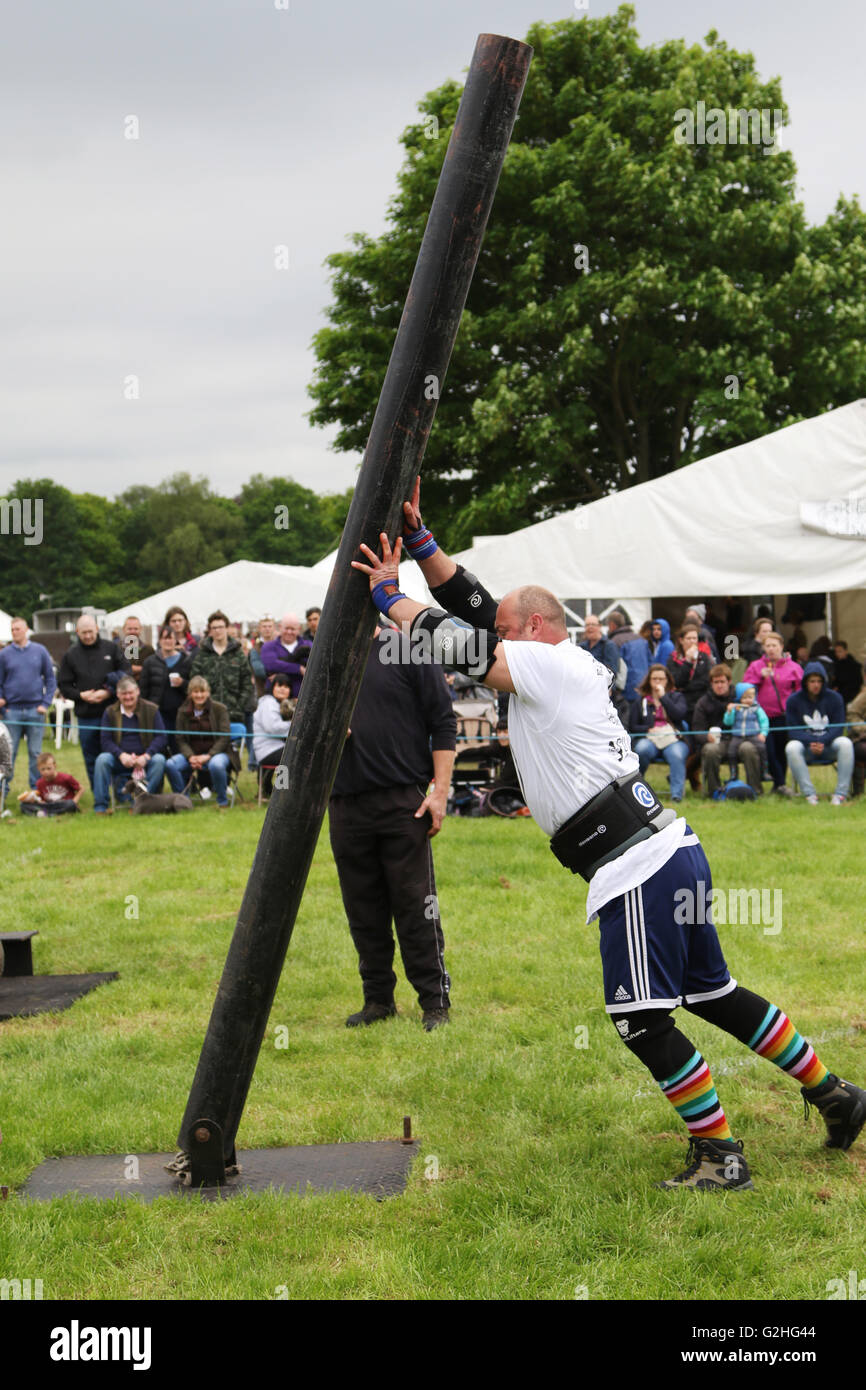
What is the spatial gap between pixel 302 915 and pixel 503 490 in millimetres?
17067

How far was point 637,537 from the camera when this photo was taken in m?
15.6

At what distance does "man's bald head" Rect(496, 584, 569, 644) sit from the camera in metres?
4.12

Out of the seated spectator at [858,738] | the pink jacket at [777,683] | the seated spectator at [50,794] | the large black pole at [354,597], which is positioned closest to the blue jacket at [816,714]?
the seated spectator at [858,738]

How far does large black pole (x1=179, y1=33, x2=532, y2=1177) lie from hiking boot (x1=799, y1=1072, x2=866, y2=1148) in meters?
1.87

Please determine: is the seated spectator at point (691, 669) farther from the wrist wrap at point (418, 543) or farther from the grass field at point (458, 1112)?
the wrist wrap at point (418, 543)

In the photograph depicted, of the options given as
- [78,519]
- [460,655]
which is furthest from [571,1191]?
[78,519]

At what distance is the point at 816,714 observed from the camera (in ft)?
43.1

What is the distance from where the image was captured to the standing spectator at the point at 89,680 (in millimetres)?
13836

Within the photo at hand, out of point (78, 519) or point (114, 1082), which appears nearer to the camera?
point (114, 1082)

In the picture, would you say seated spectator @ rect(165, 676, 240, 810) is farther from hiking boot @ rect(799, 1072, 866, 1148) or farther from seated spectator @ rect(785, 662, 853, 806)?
hiking boot @ rect(799, 1072, 866, 1148)

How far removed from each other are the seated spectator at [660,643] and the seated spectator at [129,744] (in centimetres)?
577

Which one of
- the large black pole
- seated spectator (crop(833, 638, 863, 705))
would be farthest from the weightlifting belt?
seated spectator (crop(833, 638, 863, 705))

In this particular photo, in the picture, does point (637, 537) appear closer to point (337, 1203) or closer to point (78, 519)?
point (337, 1203)

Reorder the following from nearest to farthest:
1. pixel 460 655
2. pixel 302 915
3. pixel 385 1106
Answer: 1. pixel 460 655
2. pixel 385 1106
3. pixel 302 915
